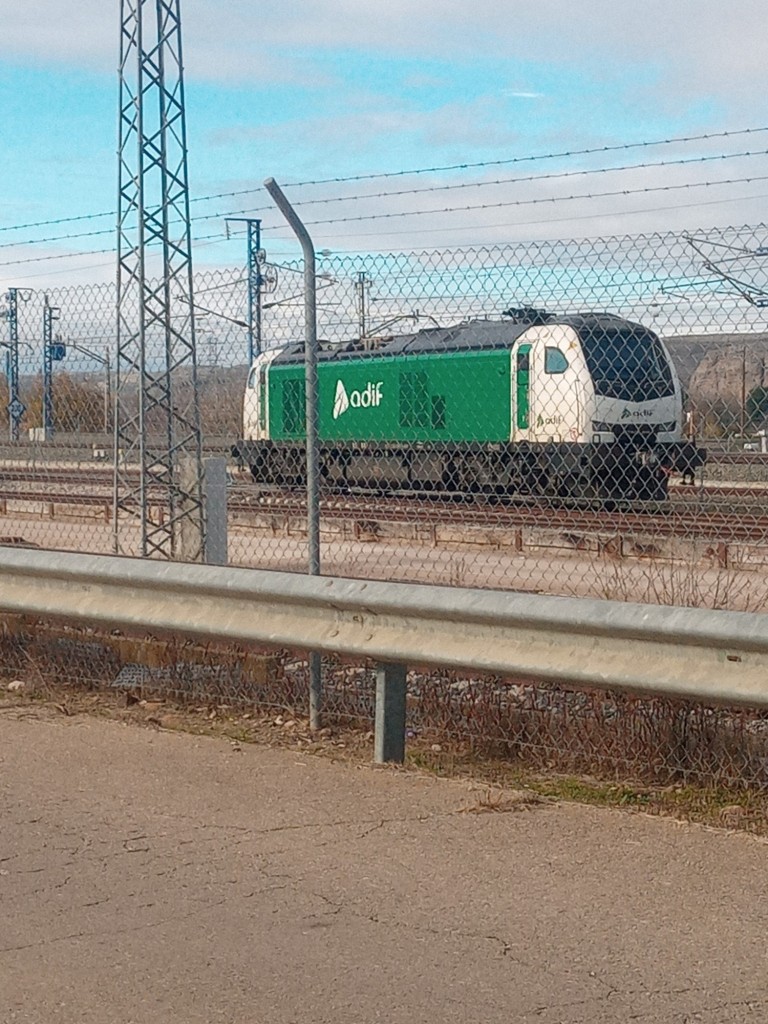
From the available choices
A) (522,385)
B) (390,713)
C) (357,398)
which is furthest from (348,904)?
(357,398)

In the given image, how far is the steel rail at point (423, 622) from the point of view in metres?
5.14

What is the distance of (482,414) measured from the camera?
70.9 feet

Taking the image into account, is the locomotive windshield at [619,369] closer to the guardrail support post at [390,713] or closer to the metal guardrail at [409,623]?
the metal guardrail at [409,623]

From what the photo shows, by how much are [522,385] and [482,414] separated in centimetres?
103

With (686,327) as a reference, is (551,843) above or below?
below

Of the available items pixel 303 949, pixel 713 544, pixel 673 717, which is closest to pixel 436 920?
pixel 303 949

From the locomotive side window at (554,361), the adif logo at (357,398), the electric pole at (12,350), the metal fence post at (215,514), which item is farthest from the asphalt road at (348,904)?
the adif logo at (357,398)

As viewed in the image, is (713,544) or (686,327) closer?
(686,327)

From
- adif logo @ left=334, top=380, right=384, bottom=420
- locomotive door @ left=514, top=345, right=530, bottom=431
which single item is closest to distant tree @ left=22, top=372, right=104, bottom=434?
locomotive door @ left=514, top=345, right=530, bottom=431

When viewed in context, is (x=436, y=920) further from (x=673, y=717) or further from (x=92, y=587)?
(x=92, y=587)

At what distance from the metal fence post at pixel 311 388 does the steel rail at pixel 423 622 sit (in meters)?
0.42

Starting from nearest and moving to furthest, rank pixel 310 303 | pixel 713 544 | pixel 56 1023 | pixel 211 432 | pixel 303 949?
pixel 56 1023
pixel 303 949
pixel 310 303
pixel 211 432
pixel 713 544

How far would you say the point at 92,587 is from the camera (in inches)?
274

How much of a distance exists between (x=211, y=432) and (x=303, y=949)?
7.73 metres
